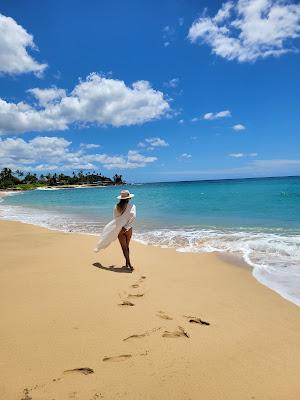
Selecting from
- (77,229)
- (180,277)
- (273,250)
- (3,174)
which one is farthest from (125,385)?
(3,174)

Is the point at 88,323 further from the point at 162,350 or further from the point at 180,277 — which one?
the point at 180,277

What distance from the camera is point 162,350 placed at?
145 inches

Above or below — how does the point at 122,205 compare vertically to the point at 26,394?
above

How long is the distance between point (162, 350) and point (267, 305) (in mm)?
2406

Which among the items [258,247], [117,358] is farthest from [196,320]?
[258,247]

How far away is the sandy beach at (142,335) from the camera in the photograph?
3.09 meters

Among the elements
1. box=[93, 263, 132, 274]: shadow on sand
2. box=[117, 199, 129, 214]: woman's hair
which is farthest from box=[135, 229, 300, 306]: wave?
box=[117, 199, 129, 214]: woman's hair

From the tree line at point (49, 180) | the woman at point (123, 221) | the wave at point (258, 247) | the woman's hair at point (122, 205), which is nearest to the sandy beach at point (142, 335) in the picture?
the wave at point (258, 247)

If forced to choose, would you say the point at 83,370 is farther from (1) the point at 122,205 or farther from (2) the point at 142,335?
(1) the point at 122,205

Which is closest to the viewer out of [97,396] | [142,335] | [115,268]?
[97,396]

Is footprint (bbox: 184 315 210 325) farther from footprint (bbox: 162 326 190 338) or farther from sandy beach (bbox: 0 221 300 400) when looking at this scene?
footprint (bbox: 162 326 190 338)

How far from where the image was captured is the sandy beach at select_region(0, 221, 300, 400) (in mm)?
3086

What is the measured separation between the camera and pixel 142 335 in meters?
4.02

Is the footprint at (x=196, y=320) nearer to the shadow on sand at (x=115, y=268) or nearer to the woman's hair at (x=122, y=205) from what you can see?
the shadow on sand at (x=115, y=268)
